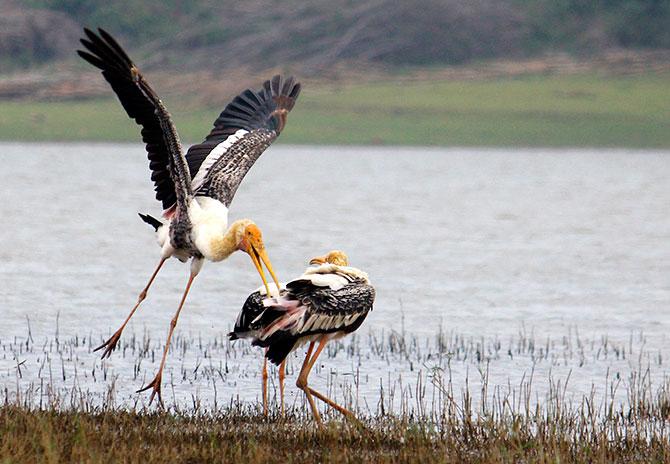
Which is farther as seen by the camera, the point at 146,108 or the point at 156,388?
the point at 156,388

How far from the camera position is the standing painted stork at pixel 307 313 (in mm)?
9922

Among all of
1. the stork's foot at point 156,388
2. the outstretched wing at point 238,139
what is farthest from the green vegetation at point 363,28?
the stork's foot at point 156,388

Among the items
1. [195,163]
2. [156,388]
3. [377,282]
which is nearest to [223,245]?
[156,388]

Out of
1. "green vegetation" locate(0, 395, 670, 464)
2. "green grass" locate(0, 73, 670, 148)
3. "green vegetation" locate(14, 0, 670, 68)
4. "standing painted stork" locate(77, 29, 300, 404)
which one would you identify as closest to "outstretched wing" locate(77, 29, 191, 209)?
"standing painted stork" locate(77, 29, 300, 404)

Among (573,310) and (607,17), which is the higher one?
(607,17)

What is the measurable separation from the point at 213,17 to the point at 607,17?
22.6 metres

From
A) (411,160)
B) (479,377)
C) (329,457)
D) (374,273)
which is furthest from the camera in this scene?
(411,160)

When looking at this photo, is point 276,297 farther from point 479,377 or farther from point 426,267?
point 426,267

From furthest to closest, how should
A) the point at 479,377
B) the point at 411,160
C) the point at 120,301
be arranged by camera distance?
1. the point at 411,160
2. the point at 120,301
3. the point at 479,377

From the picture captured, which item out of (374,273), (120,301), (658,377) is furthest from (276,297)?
(374,273)

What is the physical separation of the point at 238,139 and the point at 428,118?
57726 mm

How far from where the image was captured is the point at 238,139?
13.1 metres

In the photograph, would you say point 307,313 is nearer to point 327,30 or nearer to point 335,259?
point 335,259

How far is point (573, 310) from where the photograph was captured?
733 inches
